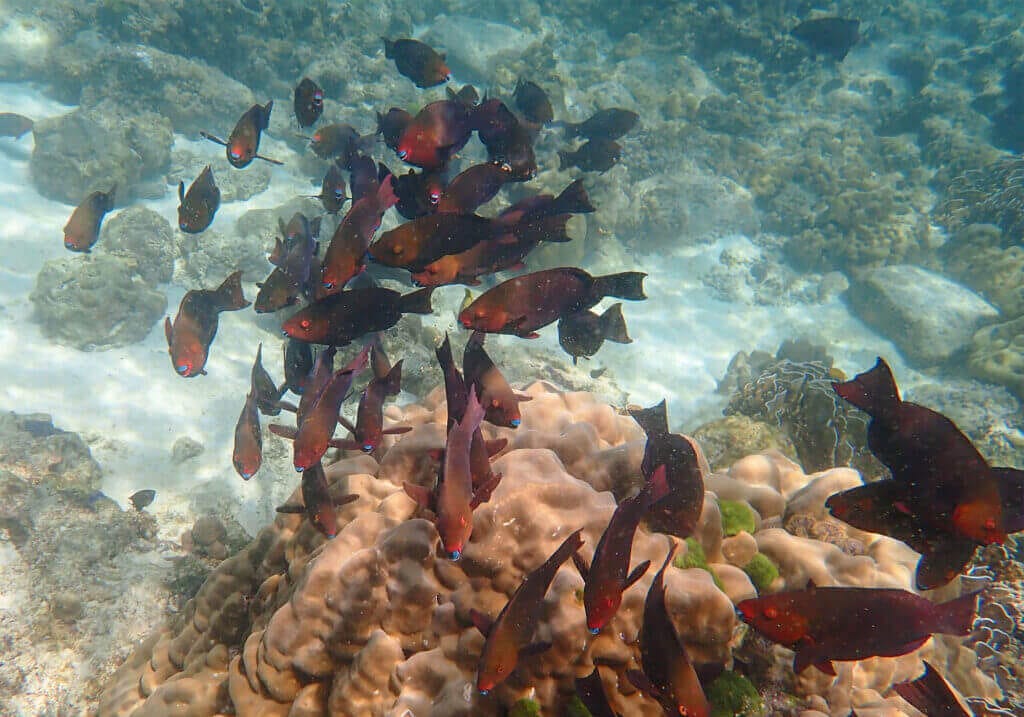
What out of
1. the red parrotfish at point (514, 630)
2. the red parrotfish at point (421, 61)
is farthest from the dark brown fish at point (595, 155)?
the red parrotfish at point (514, 630)

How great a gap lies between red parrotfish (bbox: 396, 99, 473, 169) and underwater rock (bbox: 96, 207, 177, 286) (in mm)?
7786

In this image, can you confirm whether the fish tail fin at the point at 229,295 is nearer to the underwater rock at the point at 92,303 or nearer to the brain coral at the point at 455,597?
the brain coral at the point at 455,597

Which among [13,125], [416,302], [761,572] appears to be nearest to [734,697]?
[761,572]

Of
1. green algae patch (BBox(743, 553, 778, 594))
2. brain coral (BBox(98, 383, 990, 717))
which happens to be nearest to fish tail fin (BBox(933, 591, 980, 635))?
brain coral (BBox(98, 383, 990, 717))

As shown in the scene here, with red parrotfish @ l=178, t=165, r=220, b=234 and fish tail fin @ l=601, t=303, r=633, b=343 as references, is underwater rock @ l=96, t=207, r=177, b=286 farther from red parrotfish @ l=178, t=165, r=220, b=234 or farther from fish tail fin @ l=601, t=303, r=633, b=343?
fish tail fin @ l=601, t=303, r=633, b=343

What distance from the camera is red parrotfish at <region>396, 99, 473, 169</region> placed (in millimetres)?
3260

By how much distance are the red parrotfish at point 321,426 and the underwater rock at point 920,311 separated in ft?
43.1

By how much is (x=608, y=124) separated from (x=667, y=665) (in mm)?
7166

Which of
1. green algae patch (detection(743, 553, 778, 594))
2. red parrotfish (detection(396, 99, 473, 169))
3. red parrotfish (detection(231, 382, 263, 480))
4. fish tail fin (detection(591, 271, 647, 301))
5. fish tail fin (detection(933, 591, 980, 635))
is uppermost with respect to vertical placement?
red parrotfish (detection(396, 99, 473, 169))

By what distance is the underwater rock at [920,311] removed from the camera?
11375mm

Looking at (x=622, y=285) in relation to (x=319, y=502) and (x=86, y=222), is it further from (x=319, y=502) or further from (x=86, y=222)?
(x=86, y=222)

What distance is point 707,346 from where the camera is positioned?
420 inches

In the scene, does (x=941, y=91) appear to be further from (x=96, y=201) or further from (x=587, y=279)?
(x=96, y=201)

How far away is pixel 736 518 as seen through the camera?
284cm
